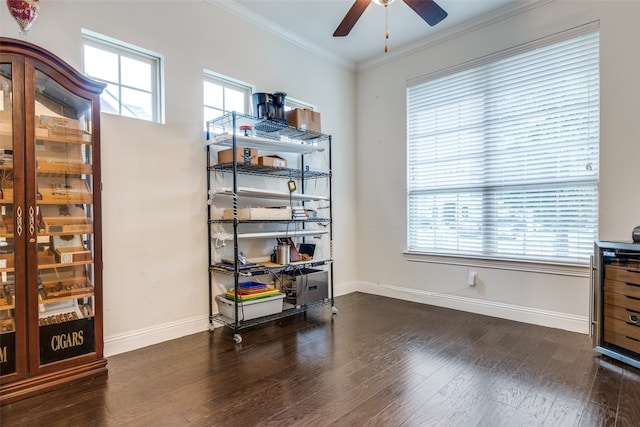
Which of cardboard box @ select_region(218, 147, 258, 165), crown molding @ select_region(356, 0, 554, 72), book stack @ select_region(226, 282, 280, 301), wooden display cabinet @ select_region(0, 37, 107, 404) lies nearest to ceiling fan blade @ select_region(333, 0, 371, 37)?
cardboard box @ select_region(218, 147, 258, 165)

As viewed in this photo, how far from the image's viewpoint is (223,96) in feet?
11.0

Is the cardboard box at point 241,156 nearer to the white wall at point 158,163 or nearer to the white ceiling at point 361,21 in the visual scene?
the white wall at point 158,163

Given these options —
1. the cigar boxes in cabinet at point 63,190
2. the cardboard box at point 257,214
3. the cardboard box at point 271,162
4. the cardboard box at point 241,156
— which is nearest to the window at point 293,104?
the cardboard box at point 271,162

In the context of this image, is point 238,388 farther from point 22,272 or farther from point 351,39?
point 351,39

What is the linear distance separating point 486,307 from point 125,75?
392 centimetres

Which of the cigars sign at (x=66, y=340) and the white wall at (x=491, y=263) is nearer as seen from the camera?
the cigars sign at (x=66, y=340)

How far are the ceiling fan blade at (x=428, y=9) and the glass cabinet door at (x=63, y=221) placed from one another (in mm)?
2282

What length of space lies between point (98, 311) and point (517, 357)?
2922 millimetres

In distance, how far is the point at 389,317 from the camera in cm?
346

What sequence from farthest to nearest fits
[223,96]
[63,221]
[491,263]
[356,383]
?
[491,263] < [223,96] < [63,221] < [356,383]

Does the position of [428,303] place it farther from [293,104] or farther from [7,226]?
[7,226]

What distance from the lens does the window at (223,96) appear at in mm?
3242

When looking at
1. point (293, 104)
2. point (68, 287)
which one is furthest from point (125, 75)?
point (293, 104)

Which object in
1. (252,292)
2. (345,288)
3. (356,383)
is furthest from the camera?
(345,288)
